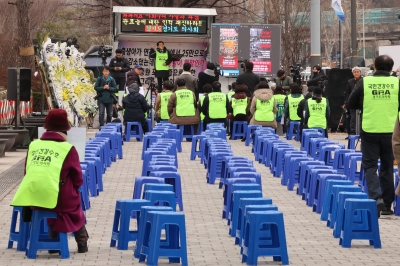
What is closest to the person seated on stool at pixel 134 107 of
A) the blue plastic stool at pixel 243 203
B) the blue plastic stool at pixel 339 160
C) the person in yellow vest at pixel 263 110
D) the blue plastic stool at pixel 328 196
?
the person in yellow vest at pixel 263 110

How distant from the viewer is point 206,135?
881 inches

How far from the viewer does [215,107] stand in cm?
2739

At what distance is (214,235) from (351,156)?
5.54 meters

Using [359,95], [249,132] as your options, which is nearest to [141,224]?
[359,95]

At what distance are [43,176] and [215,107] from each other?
16.8 metres

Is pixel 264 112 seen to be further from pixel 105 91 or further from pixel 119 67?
pixel 119 67

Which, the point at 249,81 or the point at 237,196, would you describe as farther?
the point at 249,81

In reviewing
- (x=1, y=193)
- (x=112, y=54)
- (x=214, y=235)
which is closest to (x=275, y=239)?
(x=214, y=235)

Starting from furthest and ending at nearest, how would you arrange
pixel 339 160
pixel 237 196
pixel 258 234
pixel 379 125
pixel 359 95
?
pixel 339 160, pixel 359 95, pixel 379 125, pixel 237 196, pixel 258 234

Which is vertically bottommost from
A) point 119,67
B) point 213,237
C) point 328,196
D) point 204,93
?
point 213,237

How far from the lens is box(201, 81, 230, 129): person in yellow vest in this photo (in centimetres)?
2734

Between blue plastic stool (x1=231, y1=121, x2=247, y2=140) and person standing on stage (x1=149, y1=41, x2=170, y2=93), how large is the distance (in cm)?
569

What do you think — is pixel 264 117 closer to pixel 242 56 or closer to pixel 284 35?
pixel 242 56

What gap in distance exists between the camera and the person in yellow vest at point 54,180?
10.7 metres
